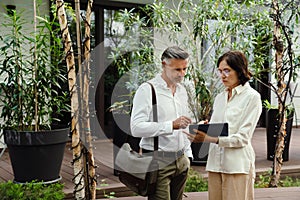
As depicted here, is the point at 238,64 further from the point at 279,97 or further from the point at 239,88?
the point at 279,97

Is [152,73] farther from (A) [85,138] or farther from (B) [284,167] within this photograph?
(A) [85,138]

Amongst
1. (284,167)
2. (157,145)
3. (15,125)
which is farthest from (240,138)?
(284,167)

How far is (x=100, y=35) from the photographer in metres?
6.79

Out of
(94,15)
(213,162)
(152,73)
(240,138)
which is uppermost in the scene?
(94,15)

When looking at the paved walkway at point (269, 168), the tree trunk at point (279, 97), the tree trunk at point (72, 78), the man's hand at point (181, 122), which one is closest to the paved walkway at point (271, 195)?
the paved walkway at point (269, 168)

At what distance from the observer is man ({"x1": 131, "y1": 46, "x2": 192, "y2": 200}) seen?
2.12m

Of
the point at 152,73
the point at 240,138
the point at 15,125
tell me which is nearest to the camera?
the point at 240,138

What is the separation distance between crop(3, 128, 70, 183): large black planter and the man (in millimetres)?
1830

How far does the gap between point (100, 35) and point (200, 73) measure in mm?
2486

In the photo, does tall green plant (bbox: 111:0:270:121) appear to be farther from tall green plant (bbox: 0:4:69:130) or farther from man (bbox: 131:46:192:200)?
man (bbox: 131:46:192:200)

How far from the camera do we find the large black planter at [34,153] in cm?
376

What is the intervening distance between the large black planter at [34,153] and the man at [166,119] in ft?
6.01

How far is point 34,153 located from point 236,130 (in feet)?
7.41

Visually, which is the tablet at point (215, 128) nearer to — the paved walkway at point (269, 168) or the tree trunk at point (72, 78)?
the tree trunk at point (72, 78)
